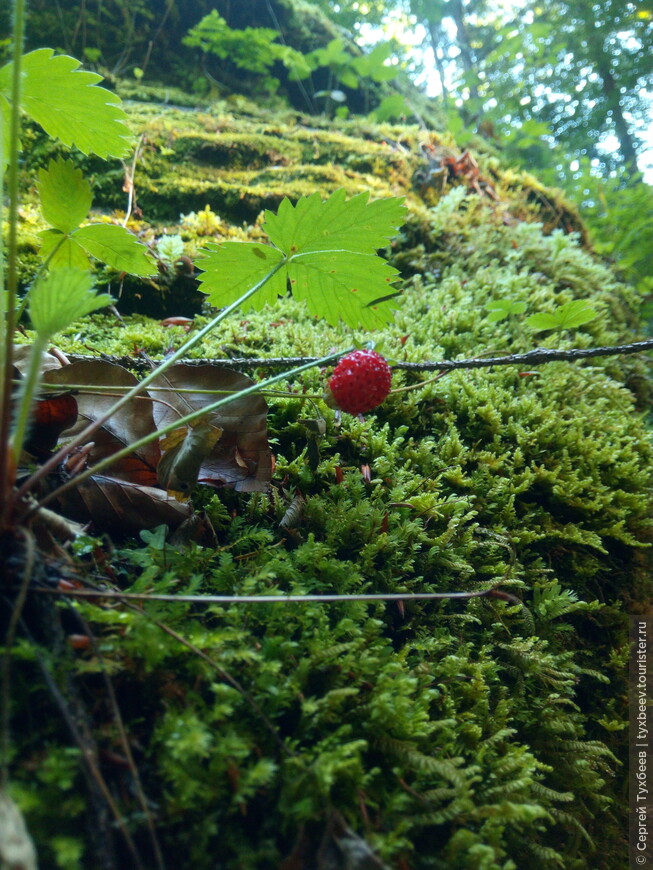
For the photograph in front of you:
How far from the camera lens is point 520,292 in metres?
2.26

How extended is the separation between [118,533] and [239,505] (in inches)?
10.6

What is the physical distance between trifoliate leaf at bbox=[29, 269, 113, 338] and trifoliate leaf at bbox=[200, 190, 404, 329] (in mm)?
561

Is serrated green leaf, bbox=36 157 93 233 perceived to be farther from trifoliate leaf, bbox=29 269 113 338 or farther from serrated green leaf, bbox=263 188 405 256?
trifoliate leaf, bbox=29 269 113 338

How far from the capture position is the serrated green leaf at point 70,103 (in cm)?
116

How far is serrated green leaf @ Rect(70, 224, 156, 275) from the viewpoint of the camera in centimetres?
124

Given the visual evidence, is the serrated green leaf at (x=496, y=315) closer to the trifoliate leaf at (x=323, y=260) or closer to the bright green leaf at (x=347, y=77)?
the trifoliate leaf at (x=323, y=260)

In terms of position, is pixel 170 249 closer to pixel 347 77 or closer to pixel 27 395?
pixel 27 395

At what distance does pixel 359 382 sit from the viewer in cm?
106

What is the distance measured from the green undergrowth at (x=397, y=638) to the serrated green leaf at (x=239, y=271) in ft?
0.99

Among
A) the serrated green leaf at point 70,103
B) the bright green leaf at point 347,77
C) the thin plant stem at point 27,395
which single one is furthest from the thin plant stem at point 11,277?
the bright green leaf at point 347,77

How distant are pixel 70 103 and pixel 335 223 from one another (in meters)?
0.76

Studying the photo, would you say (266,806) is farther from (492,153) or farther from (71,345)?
(492,153)

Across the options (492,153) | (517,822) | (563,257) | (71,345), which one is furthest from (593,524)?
(492,153)

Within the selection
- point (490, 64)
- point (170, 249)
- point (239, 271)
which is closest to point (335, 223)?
point (239, 271)
